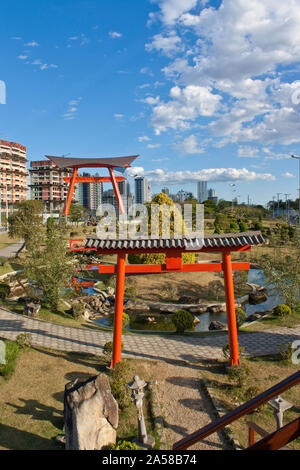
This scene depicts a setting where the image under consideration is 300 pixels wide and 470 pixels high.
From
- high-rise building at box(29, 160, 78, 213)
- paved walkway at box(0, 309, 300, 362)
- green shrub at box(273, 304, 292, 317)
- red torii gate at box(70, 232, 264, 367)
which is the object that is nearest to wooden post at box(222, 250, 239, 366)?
red torii gate at box(70, 232, 264, 367)

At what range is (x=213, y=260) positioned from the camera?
87.9 ft

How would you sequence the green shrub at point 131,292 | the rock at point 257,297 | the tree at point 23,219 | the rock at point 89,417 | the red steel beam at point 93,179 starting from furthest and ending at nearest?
the red steel beam at point 93,179 < the tree at point 23,219 < the rock at point 257,297 < the green shrub at point 131,292 < the rock at point 89,417

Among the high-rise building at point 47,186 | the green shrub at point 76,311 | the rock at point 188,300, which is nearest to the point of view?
the green shrub at point 76,311

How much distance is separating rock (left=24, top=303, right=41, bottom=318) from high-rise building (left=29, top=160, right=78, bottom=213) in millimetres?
83566

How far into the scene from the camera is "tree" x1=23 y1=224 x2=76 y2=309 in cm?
1402

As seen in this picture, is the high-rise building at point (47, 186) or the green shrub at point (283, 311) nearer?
the green shrub at point (283, 311)

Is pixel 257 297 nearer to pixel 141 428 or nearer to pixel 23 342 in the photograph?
pixel 23 342

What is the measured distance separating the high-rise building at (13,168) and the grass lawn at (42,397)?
78199mm

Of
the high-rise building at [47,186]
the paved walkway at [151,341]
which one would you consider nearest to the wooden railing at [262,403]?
the paved walkway at [151,341]

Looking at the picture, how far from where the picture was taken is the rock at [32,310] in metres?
13.7

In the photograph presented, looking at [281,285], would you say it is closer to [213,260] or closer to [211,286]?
[211,286]

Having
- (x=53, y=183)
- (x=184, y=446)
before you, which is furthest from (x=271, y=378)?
(x=53, y=183)

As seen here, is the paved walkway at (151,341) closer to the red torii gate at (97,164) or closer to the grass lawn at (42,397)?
A: the grass lawn at (42,397)
